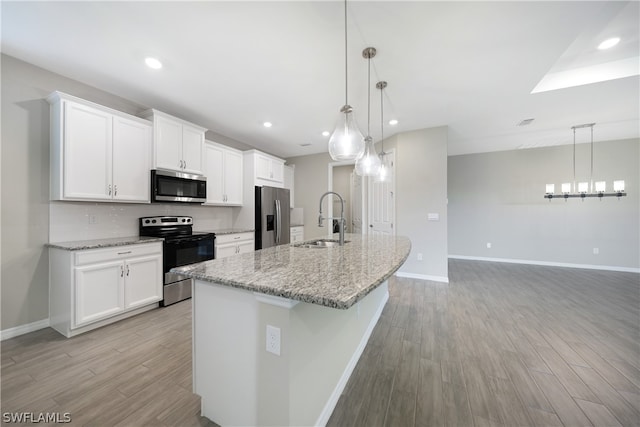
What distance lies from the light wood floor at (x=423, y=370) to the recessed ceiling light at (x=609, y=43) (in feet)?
9.04

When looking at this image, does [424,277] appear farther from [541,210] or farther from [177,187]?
[177,187]

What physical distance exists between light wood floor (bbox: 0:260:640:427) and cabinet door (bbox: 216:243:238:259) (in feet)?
2.77

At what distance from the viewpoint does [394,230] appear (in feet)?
13.9

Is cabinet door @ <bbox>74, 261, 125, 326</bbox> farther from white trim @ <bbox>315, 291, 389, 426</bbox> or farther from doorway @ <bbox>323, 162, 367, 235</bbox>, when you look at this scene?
doorway @ <bbox>323, 162, 367, 235</bbox>

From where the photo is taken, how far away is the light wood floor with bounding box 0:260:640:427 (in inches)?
53.2

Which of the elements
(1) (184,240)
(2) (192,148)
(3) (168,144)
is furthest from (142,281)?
(2) (192,148)

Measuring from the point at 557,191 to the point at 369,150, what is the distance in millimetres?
5317

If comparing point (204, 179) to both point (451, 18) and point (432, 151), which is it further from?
point (432, 151)

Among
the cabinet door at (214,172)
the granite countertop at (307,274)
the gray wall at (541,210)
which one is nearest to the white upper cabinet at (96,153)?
the cabinet door at (214,172)

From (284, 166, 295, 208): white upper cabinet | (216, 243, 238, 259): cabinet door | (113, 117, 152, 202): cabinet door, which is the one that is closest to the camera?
(113, 117, 152, 202): cabinet door

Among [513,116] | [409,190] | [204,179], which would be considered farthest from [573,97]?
[204,179]

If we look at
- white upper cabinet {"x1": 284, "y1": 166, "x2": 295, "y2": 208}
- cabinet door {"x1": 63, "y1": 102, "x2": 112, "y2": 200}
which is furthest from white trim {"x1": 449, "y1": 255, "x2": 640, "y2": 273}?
cabinet door {"x1": 63, "y1": 102, "x2": 112, "y2": 200}

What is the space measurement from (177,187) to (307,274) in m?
2.85

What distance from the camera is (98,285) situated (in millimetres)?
2234
